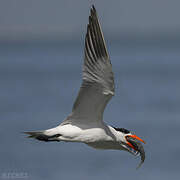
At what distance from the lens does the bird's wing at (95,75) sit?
871 centimetres

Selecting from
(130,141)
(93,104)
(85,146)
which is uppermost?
(93,104)

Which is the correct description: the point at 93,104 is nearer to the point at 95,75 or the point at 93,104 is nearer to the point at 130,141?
the point at 95,75

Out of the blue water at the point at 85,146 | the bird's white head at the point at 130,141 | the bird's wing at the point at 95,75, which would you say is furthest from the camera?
the blue water at the point at 85,146

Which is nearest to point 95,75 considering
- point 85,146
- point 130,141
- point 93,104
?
point 93,104

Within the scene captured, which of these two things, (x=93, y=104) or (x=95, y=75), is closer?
(x=95, y=75)

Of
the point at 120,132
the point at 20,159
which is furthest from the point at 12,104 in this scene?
the point at 120,132

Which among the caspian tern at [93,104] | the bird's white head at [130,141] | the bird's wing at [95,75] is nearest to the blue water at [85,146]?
the bird's white head at [130,141]

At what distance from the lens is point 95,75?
29.0 feet

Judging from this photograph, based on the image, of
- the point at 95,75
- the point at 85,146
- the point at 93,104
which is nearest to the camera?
the point at 95,75

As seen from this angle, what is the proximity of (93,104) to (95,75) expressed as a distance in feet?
1.57

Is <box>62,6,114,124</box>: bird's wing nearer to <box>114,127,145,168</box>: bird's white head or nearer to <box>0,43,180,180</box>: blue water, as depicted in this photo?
<box>114,127,145,168</box>: bird's white head

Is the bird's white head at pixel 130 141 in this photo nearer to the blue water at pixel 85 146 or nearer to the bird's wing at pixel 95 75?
the bird's wing at pixel 95 75

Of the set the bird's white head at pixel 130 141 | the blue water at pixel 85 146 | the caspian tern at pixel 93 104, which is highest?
the caspian tern at pixel 93 104

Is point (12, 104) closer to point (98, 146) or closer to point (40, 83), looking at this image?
point (40, 83)
